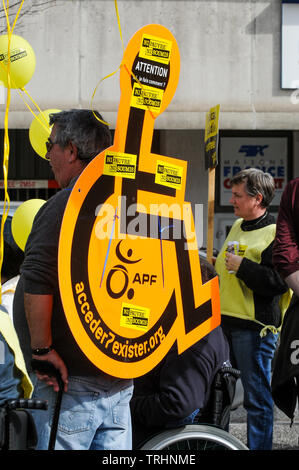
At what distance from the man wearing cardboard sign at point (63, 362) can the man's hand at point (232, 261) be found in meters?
1.69

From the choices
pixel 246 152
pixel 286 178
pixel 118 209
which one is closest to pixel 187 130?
pixel 246 152

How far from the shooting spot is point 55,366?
231 centimetres

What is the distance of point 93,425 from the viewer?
2.35 m

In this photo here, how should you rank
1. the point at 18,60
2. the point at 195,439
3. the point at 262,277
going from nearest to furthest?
the point at 195,439
the point at 18,60
the point at 262,277

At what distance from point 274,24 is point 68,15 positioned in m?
2.68

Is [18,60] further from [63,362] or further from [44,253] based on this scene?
[63,362]

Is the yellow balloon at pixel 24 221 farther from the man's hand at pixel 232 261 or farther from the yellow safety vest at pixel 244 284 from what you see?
the yellow safety vest at pixel 244 284

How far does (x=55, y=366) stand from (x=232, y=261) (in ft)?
6.36

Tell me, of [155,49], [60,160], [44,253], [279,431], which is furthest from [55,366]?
[279,431]

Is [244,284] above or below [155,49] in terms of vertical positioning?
below

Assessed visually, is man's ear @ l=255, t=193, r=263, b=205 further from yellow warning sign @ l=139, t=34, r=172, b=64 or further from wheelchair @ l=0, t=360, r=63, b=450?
wheelchair @ l=0, t=360, r=63, b=450

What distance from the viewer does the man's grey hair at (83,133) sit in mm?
2486

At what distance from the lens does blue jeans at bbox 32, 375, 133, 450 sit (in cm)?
233
